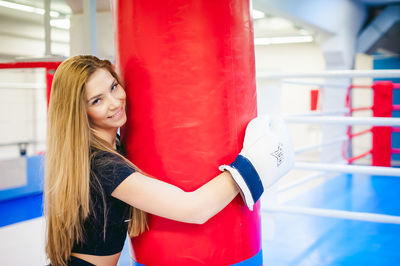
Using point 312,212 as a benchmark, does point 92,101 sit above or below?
above

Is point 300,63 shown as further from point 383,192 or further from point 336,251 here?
point 336,251

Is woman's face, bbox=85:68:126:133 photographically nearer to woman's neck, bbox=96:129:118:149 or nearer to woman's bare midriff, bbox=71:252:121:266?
woman's neck, bbox=96:129:118:149

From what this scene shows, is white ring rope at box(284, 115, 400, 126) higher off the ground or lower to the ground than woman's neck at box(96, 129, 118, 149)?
higher

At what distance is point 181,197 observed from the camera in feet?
3.07

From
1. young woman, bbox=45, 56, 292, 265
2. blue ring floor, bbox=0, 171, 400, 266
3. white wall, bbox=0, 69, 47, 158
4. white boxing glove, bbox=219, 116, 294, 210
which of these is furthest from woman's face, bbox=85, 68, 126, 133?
white wall, bbox=0, 69, 47, 158

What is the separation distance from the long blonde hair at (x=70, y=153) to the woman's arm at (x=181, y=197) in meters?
0.09

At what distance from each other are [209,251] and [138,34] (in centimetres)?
59

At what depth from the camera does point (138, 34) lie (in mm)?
998

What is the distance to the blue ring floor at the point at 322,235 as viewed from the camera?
5.68ft

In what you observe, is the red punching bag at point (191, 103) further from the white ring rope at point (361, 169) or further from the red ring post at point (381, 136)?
the red ring post at point (381, 136)

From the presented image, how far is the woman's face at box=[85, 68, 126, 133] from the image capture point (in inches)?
39.7

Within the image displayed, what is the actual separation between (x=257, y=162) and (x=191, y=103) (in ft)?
0.72

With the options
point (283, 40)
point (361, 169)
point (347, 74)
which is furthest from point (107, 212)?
point (283, 40)

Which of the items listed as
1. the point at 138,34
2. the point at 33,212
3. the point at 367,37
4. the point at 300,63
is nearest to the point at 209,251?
the point at 138,34
